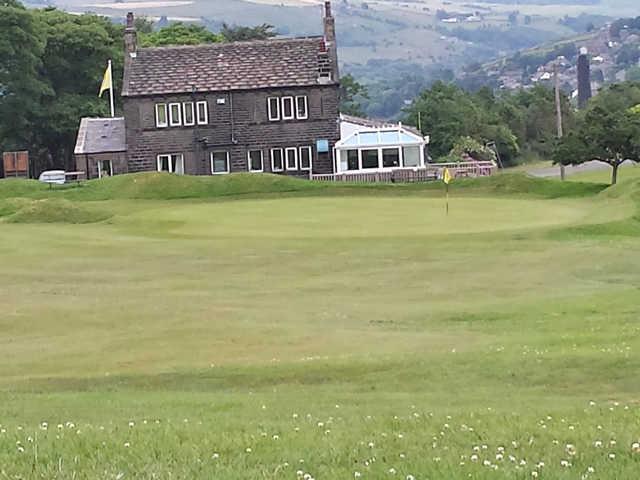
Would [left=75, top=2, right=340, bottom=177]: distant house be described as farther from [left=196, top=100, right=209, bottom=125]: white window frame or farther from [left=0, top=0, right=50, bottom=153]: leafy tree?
[left=0, top=0, right=50, bottom=153]: leafy tree

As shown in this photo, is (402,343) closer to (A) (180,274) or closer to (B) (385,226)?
(A) (180,274)

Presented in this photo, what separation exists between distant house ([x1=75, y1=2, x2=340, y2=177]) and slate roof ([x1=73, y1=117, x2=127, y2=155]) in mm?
93

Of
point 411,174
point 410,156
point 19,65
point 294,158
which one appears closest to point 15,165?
point 19,65

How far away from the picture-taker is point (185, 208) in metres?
53.0

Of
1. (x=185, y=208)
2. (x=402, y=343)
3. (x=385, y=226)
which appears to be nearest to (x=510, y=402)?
(x=402, y=343)

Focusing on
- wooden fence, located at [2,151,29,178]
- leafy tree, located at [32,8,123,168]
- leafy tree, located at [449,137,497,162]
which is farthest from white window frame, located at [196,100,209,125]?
leafy tree, located at [449,137,497,162]

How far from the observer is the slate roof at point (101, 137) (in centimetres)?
7797

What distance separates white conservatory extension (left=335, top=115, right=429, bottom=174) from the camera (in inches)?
3083

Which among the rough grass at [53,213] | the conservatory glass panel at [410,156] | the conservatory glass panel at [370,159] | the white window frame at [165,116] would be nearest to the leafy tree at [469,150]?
the conservatory glass panel at [410,156]

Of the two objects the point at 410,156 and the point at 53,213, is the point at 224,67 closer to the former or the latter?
the point at 410,156

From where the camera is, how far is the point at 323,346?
1991 cm

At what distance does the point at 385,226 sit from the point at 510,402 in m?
28.7

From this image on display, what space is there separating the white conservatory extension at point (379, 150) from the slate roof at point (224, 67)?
16.3 feet

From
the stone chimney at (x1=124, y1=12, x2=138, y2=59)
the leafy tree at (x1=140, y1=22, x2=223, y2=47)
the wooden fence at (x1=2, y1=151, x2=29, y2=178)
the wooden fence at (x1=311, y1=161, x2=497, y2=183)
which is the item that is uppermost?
the leafy tree at (x1=140, y1=22, x2=223, y2=47)
